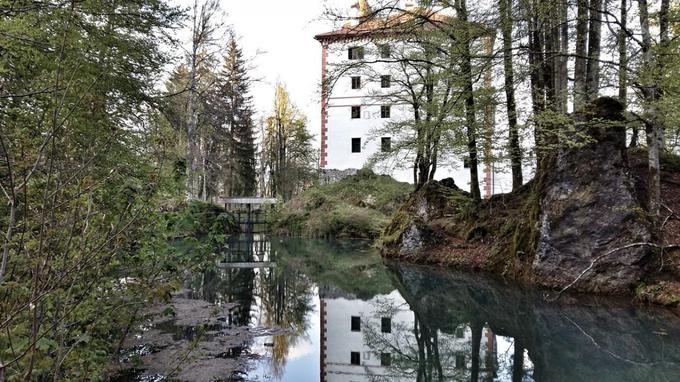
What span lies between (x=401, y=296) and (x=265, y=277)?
3953 mm

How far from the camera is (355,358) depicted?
543 centimetres

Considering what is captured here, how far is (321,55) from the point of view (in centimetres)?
2870

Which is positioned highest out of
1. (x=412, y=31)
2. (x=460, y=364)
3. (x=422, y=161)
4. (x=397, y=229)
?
(x=412, y=31)

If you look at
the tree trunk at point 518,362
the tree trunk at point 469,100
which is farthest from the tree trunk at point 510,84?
the tree trunk at point 518,362

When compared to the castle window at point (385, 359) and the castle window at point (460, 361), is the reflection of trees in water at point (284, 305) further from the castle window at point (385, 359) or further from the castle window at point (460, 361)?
the castle window at point (460, 361)

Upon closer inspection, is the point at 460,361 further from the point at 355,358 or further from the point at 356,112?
the point at 356,112

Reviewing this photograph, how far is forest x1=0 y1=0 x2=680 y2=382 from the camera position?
212 cm

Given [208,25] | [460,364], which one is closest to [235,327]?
[460,364]

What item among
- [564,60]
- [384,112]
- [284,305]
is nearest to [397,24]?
[564,60]

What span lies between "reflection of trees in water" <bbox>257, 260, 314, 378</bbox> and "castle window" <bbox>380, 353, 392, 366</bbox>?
108 cm

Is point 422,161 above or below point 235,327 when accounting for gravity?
above

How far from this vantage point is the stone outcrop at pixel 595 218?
7.04 meters

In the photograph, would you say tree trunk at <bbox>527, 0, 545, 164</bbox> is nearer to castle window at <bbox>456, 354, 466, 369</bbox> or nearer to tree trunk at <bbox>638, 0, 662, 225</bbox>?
tree trunk at <bbox>638, 0, 662, 225</bbox>

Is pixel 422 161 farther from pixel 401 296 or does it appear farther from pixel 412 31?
pixel 401 296
